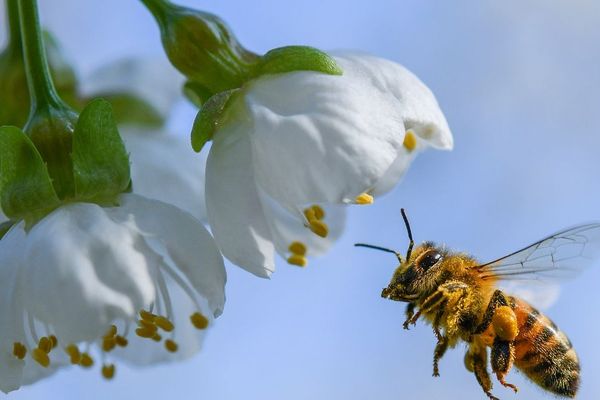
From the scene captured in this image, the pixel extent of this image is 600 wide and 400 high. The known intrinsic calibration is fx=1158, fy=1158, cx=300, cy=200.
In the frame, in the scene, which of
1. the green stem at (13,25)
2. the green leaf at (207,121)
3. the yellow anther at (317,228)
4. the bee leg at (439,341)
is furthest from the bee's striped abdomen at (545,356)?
the green stem at (13,25)

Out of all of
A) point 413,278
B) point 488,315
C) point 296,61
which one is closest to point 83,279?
point 296,61

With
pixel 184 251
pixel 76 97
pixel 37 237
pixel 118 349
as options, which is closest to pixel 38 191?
pixel 37 237

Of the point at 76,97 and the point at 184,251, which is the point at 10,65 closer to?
the point at 76,97

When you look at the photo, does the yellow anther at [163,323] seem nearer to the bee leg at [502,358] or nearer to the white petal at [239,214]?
the white petal at [239,214]

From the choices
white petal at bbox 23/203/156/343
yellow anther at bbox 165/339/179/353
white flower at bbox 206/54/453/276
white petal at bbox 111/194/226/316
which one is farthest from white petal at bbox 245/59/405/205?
yellow anther at bbox 165/339/179/353

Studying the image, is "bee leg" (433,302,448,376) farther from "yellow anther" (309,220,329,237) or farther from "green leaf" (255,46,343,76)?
"green leaf" (255,46,343,76)

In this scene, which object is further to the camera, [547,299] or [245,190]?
[547,299]

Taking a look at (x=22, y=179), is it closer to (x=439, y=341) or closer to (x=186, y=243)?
(x=186, y=243)
